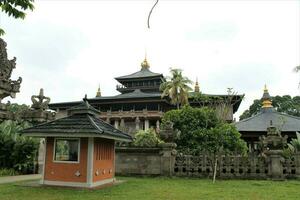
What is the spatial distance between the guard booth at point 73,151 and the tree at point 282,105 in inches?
2181

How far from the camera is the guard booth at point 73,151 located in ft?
40.3

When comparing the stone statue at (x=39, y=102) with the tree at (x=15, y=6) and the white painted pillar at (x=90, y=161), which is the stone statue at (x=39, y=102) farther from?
the tree at (x=15, y=6)

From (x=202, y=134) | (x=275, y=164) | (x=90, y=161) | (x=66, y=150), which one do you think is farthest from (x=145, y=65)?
(x=90, y=161)

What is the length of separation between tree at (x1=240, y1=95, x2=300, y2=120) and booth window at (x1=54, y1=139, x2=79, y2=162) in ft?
183

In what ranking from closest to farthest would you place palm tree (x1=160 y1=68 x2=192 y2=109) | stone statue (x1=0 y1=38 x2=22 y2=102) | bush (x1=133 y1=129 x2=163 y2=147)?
stone statue (x1=0 y1=38 x2=22 y2=102)
bush (x1=133 y1=129 x2=163 y2=147)
palm tree (x1=160 y1=68 x2=192 y2=109)

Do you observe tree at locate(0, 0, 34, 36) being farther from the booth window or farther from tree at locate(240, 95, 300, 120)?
tree at locate(240, 95, 300, 120)

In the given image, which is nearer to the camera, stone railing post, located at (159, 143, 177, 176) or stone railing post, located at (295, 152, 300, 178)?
stone railing post, located at (295, 152, 300, 178)

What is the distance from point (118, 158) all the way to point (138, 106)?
32044 mm

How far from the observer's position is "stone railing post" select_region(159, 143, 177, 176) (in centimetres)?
1628

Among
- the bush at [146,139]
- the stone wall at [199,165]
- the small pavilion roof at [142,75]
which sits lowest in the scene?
the stone wall at [199,165]

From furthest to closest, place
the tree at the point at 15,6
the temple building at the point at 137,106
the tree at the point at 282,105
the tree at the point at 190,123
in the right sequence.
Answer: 1. the tree at the point at 282,105
2. the temple building at the point at 137,106
3. the tree at the point at 190,123
4. the tree at the point at 15,6

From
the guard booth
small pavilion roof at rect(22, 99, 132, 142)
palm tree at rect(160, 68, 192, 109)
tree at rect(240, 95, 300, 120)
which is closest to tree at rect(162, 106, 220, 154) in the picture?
small pavilion roof at rect(22, 99, 132, 142)

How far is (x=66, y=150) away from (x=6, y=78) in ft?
14.9

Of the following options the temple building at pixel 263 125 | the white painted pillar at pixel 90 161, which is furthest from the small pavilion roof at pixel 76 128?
the temple building at pixel 263 125
